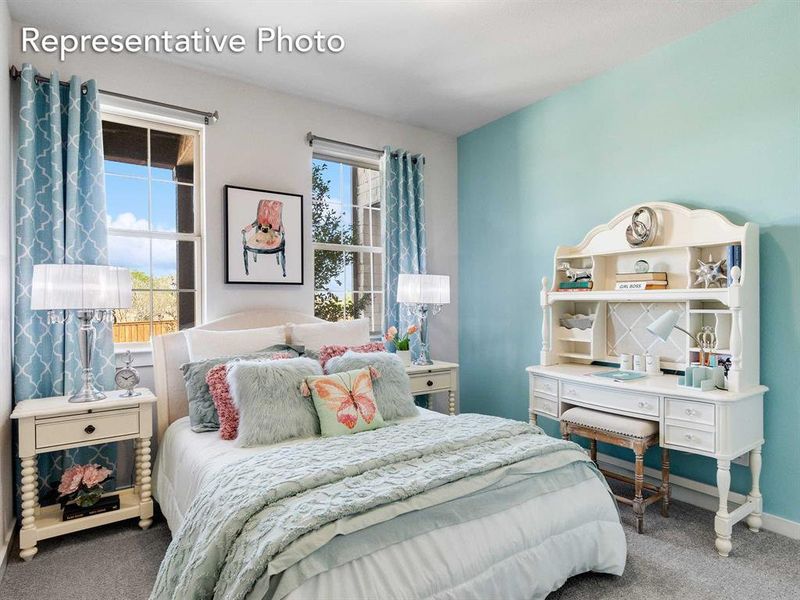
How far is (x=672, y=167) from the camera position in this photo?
9.87ft

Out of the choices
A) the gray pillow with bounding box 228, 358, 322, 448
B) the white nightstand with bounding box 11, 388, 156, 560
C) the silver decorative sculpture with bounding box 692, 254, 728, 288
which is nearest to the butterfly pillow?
the gray pillow with bounding box 228, 358, 322, 448

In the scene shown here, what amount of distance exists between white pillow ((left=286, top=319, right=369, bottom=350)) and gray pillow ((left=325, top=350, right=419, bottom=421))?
1.60 feet

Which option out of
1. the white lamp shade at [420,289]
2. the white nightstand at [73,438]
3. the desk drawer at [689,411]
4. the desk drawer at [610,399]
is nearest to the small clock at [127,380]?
the white nightstand at [73,438]

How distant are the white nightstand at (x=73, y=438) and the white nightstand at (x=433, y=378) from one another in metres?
1.77

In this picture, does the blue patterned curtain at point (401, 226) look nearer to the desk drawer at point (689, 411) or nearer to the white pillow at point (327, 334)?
the white pillow at point (327, 334)

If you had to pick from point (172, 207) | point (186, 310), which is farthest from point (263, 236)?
point (186, 310)

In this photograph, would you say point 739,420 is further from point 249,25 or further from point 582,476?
point 249,25

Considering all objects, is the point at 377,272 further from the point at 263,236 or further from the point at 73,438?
the point at 73,438

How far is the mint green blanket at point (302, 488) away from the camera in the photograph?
1.44 meters

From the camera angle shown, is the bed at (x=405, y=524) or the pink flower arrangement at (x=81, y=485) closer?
the bed at (x=405, y=524)

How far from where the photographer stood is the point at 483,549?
1658mm

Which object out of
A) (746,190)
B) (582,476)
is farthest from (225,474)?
(746,190)

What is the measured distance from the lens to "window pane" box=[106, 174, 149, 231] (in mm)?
3076

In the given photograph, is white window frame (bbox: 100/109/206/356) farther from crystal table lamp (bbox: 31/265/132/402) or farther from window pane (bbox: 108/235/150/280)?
crystal table lamp (bbox: 31/265/132/402)
